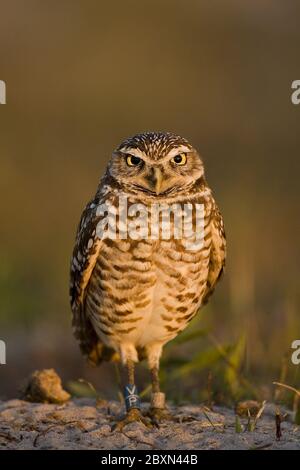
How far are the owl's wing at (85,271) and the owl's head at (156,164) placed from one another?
0.81 feet

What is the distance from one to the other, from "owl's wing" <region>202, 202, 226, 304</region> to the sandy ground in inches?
26.0

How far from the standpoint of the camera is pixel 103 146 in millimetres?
15711

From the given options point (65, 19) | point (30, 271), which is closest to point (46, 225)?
point (30, 271)

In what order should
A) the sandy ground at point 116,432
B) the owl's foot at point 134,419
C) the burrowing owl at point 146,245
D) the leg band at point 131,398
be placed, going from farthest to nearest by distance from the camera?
the leg band at point 131,398
the burrowing owl at point 146,245
the owl's foot at point 134,419
the sandy ground at point 116,432

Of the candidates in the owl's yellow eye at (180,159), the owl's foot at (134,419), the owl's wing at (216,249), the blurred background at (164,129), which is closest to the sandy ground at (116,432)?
the owl's foot at (134,419)

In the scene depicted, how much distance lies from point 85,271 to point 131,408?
68cm

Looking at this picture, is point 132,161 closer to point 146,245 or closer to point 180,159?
point 180,159

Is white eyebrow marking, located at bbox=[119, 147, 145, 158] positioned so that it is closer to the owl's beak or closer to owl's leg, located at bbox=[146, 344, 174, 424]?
the owl's beak

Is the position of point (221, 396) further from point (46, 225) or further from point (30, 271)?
point (46, 225)

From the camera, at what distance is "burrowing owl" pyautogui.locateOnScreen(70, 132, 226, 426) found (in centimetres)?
447

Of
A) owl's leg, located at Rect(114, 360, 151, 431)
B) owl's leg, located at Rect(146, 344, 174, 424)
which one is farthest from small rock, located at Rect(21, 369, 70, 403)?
owl's leg, located at Rect(146, 344, 174, 424)

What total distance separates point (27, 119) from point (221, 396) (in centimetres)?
1263

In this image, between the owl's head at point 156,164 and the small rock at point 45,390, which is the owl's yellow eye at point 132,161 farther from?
the small rock at point 45,390

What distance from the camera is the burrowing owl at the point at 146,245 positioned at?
4.47 metres
